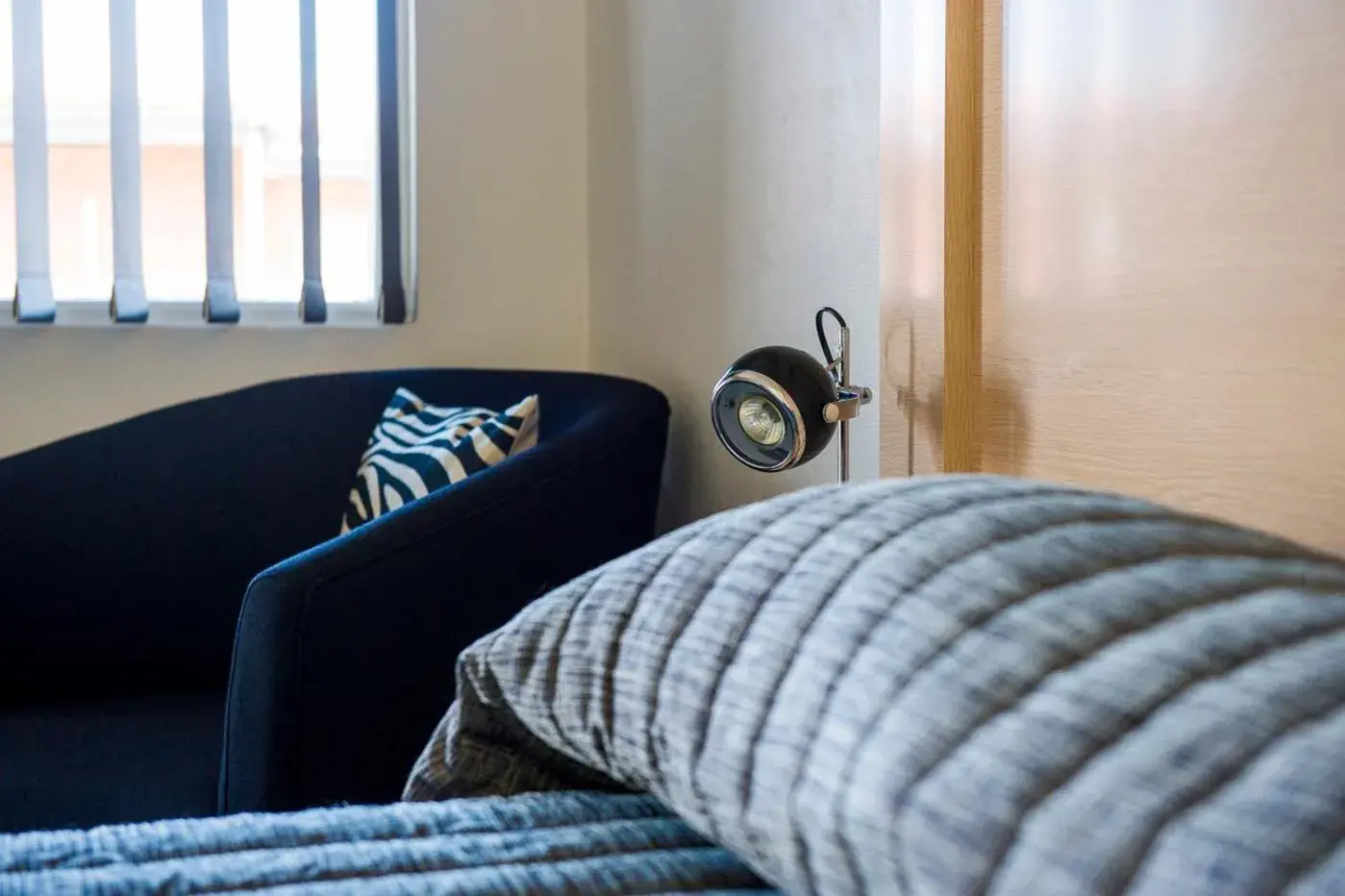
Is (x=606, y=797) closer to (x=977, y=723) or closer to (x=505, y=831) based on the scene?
(x=505, y=831)

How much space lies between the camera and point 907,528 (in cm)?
49

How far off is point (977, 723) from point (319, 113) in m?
2.41

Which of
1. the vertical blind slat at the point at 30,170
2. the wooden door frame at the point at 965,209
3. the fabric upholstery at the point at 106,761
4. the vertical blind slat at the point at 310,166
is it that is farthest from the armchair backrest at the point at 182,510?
the wooden door frame at the point at 965,209

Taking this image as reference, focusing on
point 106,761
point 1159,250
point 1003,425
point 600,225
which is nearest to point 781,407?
point 1003,425

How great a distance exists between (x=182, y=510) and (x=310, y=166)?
781mm

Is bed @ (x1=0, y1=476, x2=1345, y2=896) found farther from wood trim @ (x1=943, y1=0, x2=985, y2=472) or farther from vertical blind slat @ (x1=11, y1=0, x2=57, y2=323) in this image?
vertical blind slat @ (x1=11, y1=0, x2=57, y2=323)

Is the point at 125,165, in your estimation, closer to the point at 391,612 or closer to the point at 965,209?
the point at 391,612

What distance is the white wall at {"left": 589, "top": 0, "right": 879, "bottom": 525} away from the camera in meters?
1.53

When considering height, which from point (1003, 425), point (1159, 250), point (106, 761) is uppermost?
point (1159, 250)

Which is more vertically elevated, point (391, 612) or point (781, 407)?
point (781, 407)

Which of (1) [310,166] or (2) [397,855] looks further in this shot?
(1) [310,166]

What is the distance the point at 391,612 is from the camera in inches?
59.4

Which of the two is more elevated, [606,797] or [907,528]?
[907,528]

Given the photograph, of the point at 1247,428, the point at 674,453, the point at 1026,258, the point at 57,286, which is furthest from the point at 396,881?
the point at 57,286
